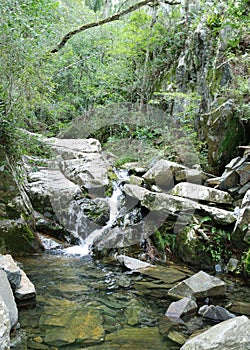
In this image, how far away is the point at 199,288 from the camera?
14.2 feet

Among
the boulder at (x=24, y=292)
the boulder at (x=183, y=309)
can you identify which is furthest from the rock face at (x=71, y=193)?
the boulder at (x=183, y=309)

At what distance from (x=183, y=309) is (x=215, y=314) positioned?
367mm

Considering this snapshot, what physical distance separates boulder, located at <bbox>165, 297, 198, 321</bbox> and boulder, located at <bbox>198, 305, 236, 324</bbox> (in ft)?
0.43

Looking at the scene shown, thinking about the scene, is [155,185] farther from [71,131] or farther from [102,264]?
[71,131]

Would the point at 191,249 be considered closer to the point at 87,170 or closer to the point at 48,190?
the point at 48,190

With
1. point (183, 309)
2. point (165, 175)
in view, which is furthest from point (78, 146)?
point (183, 309)

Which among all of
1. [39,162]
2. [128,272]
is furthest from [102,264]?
[39,162]

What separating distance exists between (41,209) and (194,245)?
3899 millimetres

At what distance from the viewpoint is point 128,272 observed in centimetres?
568

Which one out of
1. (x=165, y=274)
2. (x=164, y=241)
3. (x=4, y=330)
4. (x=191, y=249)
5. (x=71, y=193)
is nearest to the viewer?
(x=4, y=330)

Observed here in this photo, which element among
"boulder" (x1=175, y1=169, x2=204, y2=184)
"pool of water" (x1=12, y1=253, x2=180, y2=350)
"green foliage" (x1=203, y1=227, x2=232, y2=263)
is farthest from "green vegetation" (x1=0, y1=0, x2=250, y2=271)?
"pool of water" (x1=12, y1=253, x2=180, y2=350)

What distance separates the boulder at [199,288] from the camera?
169 inches

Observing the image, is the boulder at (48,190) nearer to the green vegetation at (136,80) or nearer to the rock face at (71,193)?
the rock face at (71,193)

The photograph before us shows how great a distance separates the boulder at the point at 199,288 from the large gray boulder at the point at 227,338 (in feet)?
5.17
